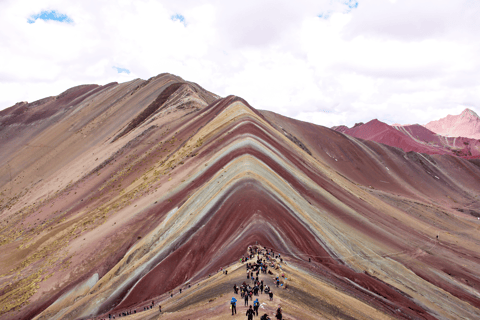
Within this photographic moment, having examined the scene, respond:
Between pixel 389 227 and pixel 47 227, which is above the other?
pixel 47 227

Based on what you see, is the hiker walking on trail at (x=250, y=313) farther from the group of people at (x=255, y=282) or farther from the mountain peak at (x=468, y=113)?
the mountain peak at (x=468, y=113)

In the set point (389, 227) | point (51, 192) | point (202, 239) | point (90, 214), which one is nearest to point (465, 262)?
point (389, 227)

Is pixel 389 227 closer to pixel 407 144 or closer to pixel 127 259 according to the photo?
pixel 127 259

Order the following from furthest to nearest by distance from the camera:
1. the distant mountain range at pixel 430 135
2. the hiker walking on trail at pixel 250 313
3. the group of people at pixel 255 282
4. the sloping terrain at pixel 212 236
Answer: the distant mountain range at pixel 430 135 → the sloping terrain at pixel 212 236 → the group of people at pixel 255 282 → the hiker walking on trail at pixel 250 313

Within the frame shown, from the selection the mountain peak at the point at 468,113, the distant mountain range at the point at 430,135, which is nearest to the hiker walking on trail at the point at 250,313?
the distant mountain range at the point at 430,135

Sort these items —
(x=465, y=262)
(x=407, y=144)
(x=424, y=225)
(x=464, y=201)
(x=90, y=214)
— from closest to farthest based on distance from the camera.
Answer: (x=465, y=262), (x=90, y=214), (x=424, y=225), (x=464, y=201), (x=407, y=144)

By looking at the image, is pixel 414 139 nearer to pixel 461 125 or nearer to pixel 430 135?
pixel 430 135

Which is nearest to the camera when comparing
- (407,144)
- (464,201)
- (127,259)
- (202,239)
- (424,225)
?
(202,239)

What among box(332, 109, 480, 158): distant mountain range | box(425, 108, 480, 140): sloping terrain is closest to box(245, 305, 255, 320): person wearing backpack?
box(332, 109, 480, 158): distant mountain range
